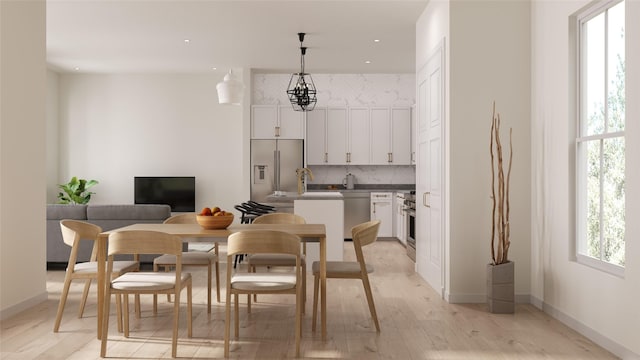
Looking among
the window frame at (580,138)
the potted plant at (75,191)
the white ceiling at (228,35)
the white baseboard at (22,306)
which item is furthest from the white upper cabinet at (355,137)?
the window frame at (580,138)

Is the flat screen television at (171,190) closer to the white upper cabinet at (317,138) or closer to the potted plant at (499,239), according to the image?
the white upper cabinet at (317,138)

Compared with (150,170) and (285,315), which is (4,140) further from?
(150,170)

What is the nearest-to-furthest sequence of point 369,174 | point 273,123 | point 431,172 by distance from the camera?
point 431,172
point 273,123
point 369,174

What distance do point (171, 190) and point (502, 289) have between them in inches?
280

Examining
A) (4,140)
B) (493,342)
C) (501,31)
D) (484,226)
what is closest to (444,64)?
(501,31)

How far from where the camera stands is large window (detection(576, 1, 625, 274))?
3818mm

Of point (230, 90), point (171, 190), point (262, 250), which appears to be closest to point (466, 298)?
point (262, 250)

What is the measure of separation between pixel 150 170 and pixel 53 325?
21.5ft

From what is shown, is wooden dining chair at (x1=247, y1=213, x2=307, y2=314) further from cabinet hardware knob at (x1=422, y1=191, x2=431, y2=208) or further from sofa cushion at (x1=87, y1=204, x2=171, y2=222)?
sofa cushion at (x1=87, y1=204, x2=171, y2=222)

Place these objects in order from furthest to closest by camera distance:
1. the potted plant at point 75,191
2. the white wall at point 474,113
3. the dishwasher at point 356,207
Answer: the dishwasher at point 356,207 → the potted plant at point 75,191 → the white wall at point 474,113

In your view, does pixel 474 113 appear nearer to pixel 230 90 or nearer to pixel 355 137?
pixel 230 90

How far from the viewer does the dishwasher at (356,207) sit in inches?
417

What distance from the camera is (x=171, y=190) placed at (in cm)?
1052

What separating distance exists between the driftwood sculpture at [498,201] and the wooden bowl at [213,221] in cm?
222
